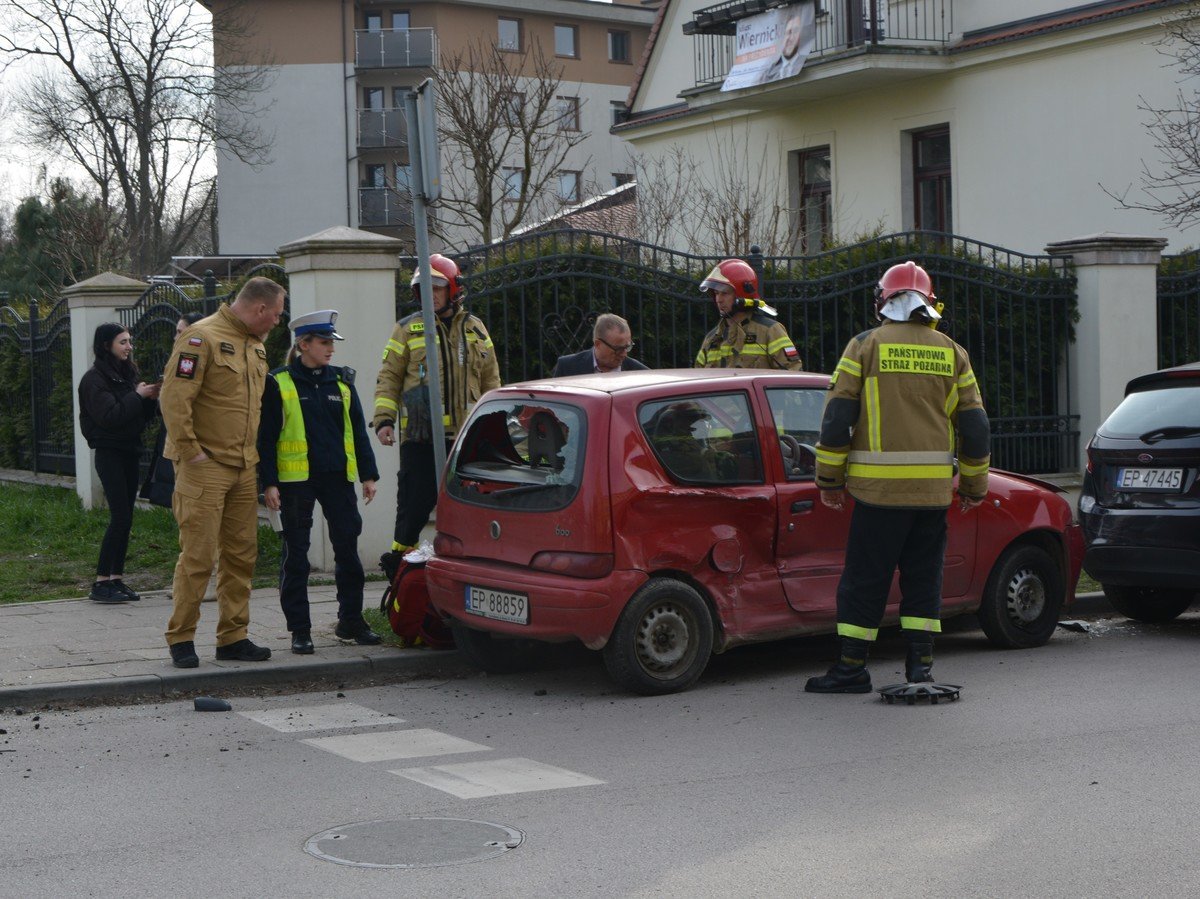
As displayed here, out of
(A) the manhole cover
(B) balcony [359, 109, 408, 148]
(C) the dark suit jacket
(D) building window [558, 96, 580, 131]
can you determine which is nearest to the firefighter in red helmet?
(C) the dark suit jacket

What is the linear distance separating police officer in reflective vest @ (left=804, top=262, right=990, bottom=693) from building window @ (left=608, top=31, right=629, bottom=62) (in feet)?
182

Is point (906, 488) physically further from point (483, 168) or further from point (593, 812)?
point (483, 168)

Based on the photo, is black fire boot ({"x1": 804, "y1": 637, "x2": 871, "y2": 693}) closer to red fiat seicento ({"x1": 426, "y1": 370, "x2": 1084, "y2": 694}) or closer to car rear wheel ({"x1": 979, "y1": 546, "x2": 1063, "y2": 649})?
red fiat seicento ({"x1": 426, "y1": 370, "x2": 1084, "y2": 694})

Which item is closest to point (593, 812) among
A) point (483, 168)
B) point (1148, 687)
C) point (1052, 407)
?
point (1148, 687)

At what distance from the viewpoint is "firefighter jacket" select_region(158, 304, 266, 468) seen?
7945 mm

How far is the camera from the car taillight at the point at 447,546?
8094 mm

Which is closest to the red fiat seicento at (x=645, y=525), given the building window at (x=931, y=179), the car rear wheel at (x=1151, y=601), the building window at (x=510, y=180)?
the car rear wheel at (x=1151, y=601)

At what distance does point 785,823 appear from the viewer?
534 cm

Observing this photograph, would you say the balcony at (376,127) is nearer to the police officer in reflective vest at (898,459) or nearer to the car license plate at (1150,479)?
the car license plate at (1150,479)

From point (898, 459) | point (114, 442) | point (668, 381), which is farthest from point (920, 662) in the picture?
point (114, 442)

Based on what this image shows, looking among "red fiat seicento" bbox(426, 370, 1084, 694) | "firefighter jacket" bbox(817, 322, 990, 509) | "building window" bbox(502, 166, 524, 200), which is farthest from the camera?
"building window" bbox(502, 166, 524, 200)

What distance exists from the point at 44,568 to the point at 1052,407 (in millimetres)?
9016

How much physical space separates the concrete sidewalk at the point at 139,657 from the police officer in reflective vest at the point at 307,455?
0.34 meters

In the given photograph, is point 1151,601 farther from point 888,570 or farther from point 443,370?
A: point 443,370
